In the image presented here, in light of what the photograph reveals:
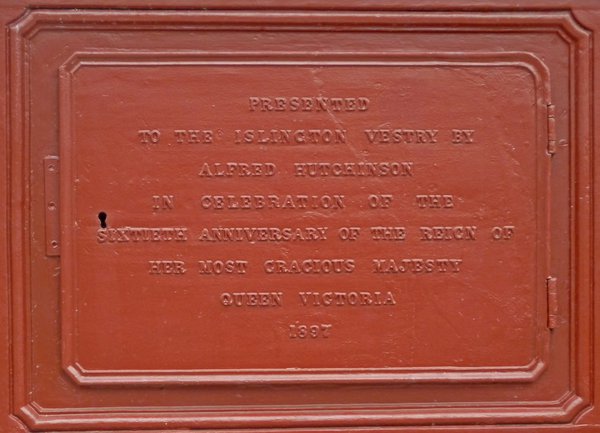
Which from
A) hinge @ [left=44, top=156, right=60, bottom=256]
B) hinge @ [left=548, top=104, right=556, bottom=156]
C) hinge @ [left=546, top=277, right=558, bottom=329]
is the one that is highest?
hinge @ [left=548, top=104, right=556, bottom=156]

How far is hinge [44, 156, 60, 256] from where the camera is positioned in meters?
2.46

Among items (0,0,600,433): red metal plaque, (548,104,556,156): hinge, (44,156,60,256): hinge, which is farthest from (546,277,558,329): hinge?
(44,156,60,256): hinge

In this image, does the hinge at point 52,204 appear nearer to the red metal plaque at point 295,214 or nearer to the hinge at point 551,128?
the red metal plaque at point 295,214

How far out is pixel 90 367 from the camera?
2479mm

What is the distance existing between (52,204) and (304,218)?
913 millimetres

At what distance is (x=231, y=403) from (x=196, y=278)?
48 centimetres

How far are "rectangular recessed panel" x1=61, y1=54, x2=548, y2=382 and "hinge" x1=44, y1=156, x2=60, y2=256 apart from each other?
45 millimetres

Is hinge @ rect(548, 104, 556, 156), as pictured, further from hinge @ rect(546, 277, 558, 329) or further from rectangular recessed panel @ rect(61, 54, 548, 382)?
hinge @ rect(546, 277, 558, 329)

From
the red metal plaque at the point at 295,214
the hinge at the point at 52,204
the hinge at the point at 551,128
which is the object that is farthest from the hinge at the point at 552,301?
the hinge at the point at 52,204

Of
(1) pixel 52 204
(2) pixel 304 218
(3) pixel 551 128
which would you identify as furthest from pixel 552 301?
(1) pixel 52 204

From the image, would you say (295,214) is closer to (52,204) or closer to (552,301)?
(52,204)

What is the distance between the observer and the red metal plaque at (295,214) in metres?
2.46

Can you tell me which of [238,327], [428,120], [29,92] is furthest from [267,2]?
[238,327]

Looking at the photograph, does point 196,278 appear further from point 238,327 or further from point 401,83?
point 401,83
